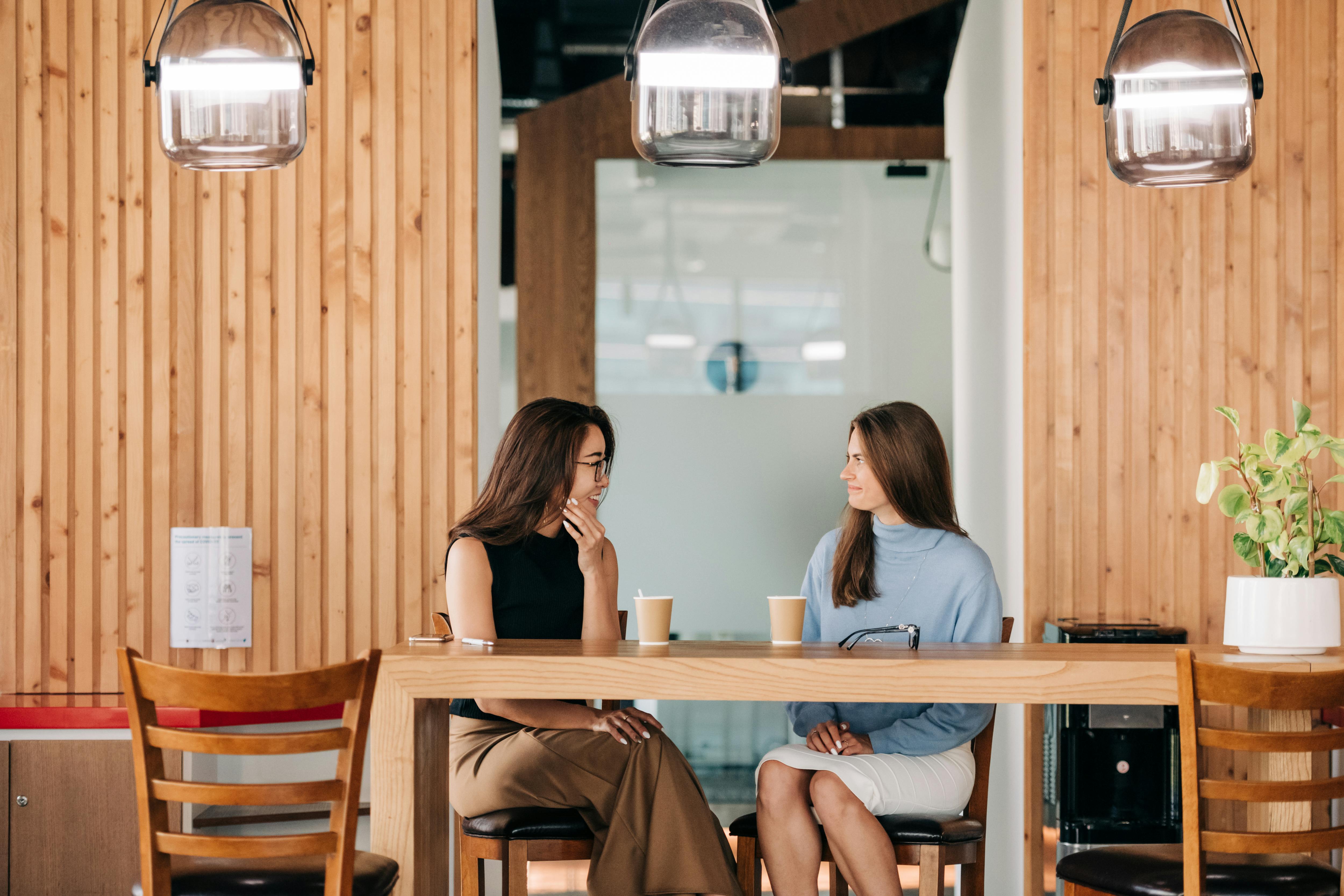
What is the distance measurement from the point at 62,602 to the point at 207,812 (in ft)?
3.18

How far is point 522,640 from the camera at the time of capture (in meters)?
2.47

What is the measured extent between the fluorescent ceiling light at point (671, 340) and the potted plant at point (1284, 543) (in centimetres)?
248

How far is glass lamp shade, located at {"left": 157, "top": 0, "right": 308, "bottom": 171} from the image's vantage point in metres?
2.22

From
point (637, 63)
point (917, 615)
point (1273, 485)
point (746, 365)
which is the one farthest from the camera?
point (746, 365)

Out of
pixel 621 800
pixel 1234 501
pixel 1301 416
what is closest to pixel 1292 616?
pixel 1234 501

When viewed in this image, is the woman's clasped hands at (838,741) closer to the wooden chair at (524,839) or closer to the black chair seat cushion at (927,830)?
the black chair seat cushion at (927,830)

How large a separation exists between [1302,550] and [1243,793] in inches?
22.4

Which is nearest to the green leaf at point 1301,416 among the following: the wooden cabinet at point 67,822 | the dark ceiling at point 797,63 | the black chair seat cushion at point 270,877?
the black chair seat cushion at point 270,877

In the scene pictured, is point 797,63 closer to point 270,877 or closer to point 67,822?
point 67,822

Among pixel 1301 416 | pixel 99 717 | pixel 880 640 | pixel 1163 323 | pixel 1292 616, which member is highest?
pixel 1163 323

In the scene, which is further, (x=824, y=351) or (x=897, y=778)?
(x=824, y=351)

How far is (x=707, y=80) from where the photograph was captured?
84.4 inches

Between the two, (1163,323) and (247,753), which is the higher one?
(1163,323)

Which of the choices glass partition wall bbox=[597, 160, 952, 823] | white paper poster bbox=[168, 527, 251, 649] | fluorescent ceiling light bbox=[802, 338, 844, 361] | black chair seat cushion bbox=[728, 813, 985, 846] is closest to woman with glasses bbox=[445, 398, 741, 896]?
black chair seat cushion bbox=[728, 813, 985, 846]
